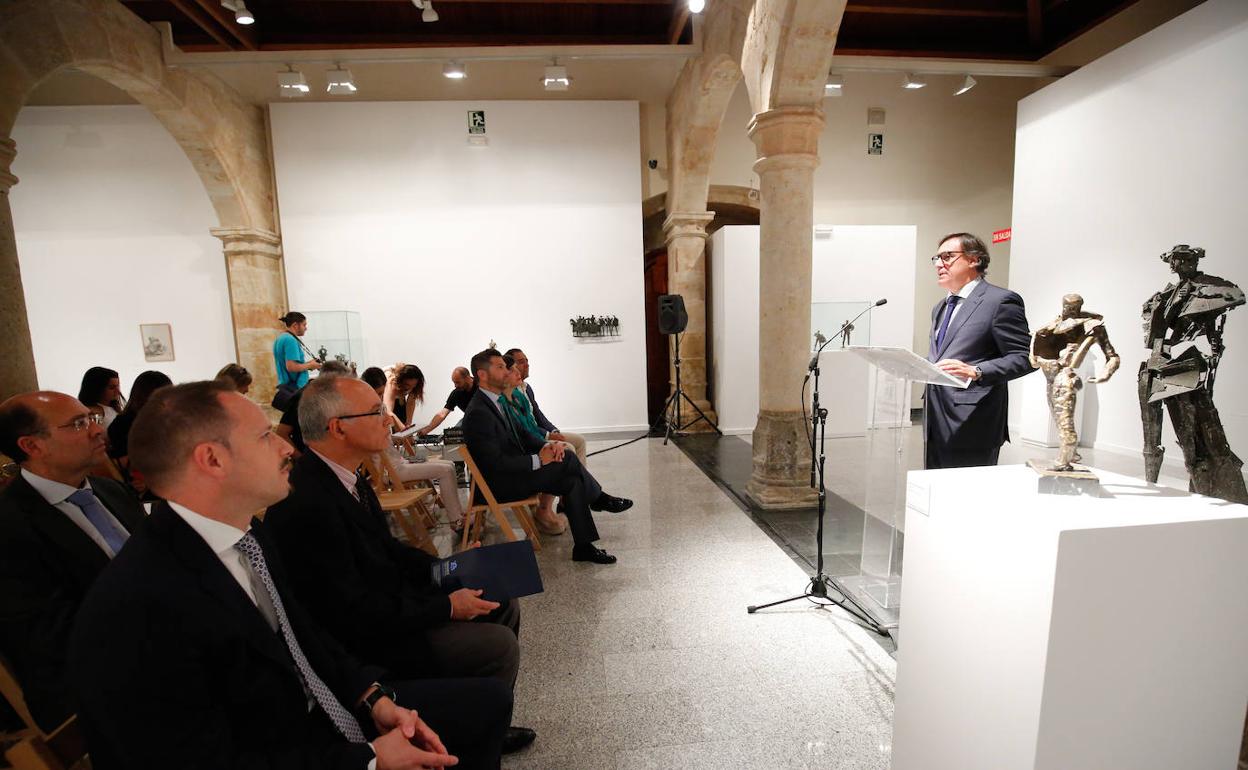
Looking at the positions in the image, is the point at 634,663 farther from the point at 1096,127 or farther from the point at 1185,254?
the point at 1096,127

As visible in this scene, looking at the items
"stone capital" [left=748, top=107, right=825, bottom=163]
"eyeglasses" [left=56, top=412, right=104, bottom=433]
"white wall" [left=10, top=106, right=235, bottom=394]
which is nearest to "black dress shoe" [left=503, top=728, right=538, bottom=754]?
"eyeglasses" [left=56, top=412, right=104, bottom=433]

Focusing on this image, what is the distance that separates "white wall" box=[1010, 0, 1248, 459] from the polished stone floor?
439 cm

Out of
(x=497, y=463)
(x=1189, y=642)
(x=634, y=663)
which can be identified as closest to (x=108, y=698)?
(x=634, y=663)

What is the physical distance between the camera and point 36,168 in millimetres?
7457

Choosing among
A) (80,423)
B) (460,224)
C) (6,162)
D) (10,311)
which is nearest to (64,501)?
(80,423)

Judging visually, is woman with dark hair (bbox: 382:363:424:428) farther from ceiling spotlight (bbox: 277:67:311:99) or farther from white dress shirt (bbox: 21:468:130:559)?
ceiling spotlight (bbox: 277:67:311:99)

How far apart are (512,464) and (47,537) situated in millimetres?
2208

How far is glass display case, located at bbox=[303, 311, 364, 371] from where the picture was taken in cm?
764

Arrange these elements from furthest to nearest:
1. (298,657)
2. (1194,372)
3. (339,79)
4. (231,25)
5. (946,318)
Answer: (231,25) < (339,79) < (946,318) < (1194,372) < (298,657)

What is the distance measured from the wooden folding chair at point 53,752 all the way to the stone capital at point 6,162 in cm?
506

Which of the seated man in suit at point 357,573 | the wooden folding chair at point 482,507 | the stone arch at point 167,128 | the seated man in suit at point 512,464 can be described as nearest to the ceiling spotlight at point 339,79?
the stone arch at point 167,128

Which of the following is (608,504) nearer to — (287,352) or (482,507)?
(482,507)

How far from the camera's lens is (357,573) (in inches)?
66.8

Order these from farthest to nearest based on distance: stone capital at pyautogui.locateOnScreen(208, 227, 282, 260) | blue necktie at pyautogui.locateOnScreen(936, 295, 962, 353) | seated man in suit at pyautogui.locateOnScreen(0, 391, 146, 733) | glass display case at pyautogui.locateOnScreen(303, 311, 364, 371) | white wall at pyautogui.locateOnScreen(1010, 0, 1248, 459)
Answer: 1. glass display case at pyautogui.locateOnScreen(303, 311, 364, 371)
2. stone capital at pyautogui.locateOnScreen(208, 227, 282, 260)
3. white wall at pyautogui.locateOnScreen(1010, 0, 1248, 459)
4. blue necktie at pyautogui.locateOnScreen(936, 295, 962, 353)
5. seated man in suit at pyautogui.locateOnScreen(0, 391, 146, 733)
